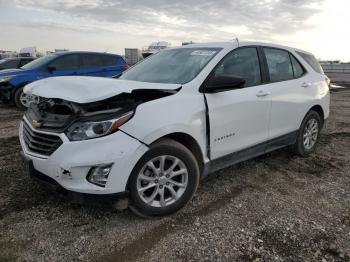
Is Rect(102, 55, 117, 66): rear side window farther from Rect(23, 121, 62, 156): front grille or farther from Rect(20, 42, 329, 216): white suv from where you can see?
Rect(23, 121, 62, 156): front grille

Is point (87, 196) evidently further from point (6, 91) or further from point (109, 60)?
point (109, 60)

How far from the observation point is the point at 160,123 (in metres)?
3.21

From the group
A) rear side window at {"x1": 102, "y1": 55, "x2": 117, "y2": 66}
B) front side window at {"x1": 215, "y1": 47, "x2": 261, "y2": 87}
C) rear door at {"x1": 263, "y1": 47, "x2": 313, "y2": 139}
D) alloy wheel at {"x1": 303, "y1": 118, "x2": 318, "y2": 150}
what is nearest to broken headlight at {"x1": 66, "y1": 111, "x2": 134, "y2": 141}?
front side window at {"x1": 215, "y1": 47, "x2": 261, "y2": 87}

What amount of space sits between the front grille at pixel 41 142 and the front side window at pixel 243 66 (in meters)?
1.86

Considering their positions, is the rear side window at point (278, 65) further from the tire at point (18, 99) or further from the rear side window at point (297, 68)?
the tire at point (18, 99)

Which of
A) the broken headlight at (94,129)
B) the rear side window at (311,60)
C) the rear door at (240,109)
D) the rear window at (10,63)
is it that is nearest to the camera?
the broken headlight at (94,129)

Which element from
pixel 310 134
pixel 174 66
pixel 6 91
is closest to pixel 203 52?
pixel 174 66

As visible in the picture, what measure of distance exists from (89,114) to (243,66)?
2.07m

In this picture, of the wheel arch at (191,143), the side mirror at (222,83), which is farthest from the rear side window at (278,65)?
the wheel arch at (191,143)

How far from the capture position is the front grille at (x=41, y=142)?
3.10m

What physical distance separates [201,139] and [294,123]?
202 centimetres

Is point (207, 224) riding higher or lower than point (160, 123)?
lower

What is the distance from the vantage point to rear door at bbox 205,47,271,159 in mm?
3752

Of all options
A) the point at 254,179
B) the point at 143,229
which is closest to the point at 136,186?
the point at 143,229
